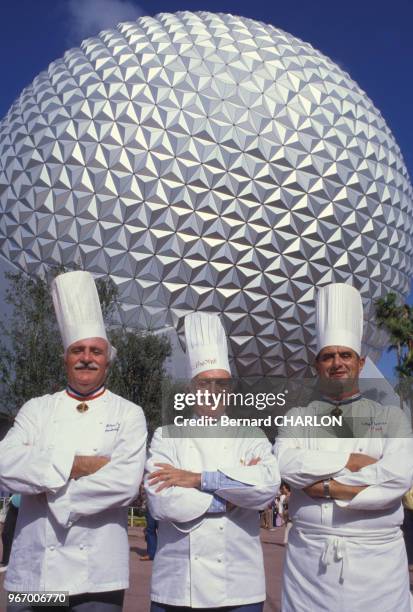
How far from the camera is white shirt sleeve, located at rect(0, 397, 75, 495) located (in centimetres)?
366

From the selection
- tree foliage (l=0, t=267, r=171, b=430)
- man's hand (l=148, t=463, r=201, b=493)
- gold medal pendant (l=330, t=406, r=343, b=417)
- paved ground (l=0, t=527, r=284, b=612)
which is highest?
tree foliage (l=0, t=267, r=171, b=430)

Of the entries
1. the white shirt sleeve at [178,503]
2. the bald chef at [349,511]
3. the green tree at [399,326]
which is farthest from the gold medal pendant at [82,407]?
the green tree at [399,326]

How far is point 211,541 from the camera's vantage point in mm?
3920

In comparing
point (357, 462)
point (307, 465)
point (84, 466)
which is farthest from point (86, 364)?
point (357, 462)

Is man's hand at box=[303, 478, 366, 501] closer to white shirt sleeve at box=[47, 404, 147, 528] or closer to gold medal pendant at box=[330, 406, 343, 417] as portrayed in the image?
gold medal pendant at box=[330, 406, 343, 417]

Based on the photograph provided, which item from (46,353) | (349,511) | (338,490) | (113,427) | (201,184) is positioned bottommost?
(349,511)

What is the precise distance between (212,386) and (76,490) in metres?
1.07

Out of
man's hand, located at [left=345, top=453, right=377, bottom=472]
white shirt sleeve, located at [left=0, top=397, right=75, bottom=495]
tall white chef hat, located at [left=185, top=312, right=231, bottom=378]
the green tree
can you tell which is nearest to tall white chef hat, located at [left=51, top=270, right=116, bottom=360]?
tall white chef hat, located at [left=185, top=312, right=231, bottom=378]

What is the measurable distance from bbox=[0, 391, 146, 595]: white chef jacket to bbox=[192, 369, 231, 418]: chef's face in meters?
0.43

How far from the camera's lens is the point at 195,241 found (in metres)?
22.8

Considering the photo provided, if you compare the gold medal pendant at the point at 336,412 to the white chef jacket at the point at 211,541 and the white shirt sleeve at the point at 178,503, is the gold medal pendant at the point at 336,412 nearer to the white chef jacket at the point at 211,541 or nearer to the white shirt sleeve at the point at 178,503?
the white chef jacket at the point at 211,541

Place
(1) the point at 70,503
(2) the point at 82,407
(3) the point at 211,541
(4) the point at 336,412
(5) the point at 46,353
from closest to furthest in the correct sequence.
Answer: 1. (1) the point at 70,503
2. (3) the point at 211,541
3. (2) the point at 82,407
4. (4) the point at 336,412
5. (5) the point at 46,353

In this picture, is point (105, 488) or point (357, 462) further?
point (357, 462)

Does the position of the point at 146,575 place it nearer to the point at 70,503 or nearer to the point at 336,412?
A: the point at 336,412
